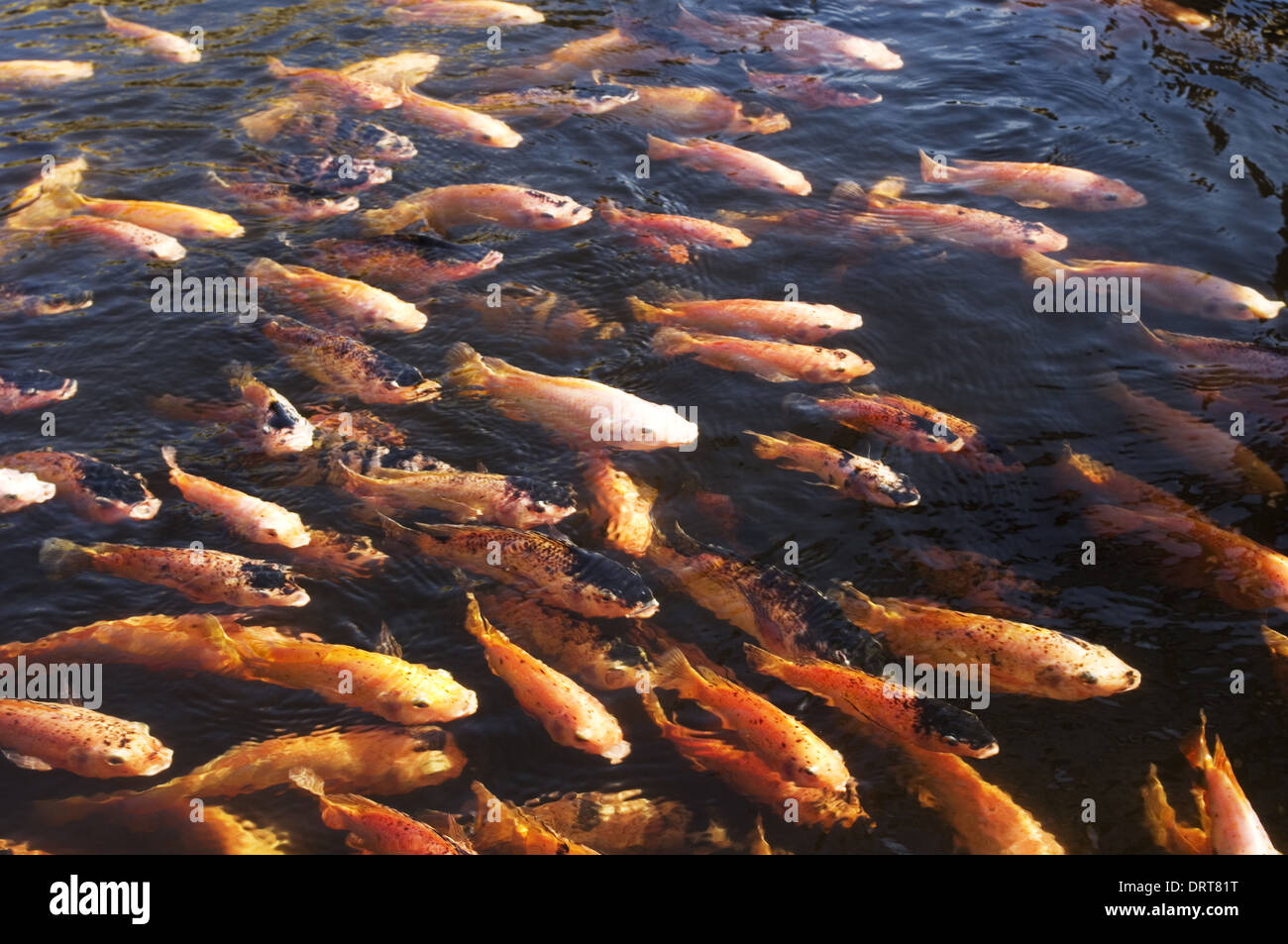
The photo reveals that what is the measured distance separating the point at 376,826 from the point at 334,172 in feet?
26.5

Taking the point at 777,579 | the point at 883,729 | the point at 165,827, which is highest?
the point at 777,579

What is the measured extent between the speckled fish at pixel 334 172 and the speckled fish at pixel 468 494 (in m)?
4.76

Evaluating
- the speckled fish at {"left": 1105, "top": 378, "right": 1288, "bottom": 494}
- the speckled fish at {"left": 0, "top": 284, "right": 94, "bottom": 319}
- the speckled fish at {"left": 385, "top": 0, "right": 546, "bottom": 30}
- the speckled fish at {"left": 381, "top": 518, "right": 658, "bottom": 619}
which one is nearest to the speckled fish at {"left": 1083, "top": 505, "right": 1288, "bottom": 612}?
the speckled fish at {"left": 1105, "top": 378, "right": 1288, "bottom": 494}

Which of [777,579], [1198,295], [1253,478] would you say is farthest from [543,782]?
[1198,295]

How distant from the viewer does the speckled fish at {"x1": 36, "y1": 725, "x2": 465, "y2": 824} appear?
6047 mm

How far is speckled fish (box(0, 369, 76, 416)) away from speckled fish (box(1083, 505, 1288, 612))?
873cm

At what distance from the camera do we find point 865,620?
7055mm

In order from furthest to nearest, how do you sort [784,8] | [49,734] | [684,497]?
[784,8]
[684,497]
[49,734]

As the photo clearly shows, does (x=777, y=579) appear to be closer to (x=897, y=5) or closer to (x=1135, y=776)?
(x=1135, y=776)

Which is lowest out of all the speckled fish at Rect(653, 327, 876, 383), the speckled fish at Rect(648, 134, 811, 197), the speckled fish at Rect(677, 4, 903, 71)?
the speckled fish at Rect(653, 327, 876, 383)

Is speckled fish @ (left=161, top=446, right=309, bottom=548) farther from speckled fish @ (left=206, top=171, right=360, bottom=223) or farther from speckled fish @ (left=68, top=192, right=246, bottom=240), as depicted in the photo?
speckled fish @ (left=206, top=171, right=360, bottom=223)

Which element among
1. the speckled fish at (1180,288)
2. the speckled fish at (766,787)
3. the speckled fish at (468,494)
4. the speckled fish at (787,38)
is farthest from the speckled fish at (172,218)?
the speckled fish at (1180,288)

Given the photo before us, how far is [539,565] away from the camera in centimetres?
715

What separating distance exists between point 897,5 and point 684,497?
1187 centimetres
